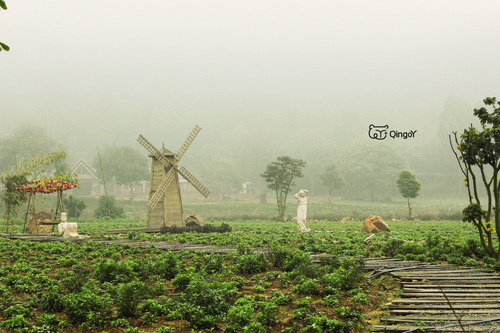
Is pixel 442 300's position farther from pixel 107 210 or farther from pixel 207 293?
pixel 107 210

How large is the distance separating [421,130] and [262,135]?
208 feet

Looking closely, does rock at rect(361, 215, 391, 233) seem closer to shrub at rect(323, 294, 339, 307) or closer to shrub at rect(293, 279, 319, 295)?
shrub at rect(293, 279, 319, 295)

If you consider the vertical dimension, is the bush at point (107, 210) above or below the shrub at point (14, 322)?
above

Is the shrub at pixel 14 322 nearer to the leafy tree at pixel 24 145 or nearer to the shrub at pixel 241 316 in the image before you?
the shrub at pixel 241 316

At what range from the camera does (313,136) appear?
17625 centimetres

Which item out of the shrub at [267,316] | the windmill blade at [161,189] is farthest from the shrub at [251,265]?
the windmill blade at [161,189]

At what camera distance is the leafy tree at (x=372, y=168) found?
309 feet

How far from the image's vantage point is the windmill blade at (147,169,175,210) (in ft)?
96.4

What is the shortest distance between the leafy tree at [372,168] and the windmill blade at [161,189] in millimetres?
66596

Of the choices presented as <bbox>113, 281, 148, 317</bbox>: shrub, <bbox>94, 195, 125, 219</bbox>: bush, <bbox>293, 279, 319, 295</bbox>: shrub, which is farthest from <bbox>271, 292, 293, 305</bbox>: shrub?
<bbox>94, 195, 125, 219</bbox>: bush

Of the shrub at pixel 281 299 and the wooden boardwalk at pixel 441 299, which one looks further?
the shrub at pixel 281 299

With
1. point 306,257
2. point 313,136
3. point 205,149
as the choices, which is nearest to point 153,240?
point 306,257

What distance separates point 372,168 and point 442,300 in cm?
9044

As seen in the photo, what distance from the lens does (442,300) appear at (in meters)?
8.67
